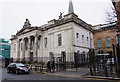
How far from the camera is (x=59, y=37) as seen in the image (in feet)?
85.3

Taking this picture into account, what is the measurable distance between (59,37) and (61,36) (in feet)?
2.79

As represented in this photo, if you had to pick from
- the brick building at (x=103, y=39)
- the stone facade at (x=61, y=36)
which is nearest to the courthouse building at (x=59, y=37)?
the stone facade at (x=61, y=36)

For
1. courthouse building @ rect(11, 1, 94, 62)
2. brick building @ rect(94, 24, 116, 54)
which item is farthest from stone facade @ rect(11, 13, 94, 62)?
brick building @ rect(94, 24, 116, 54)

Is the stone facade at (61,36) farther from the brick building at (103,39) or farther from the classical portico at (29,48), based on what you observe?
the brick building at (103,39)

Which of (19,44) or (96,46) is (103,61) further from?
(19,44)

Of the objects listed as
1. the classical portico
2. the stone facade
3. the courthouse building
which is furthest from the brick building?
the classical portico

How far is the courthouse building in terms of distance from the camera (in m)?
23.4

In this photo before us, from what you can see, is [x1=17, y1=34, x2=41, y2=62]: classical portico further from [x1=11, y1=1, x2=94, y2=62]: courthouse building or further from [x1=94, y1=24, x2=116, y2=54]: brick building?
[x1=94, y1=24, x2=116, y2=54]: brick building

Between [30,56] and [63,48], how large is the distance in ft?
41.4

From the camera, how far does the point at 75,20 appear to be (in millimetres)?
23766

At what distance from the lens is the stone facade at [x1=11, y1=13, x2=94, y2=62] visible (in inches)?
920

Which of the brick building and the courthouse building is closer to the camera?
the courthouse building

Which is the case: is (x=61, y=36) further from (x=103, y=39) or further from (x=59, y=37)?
(x=103, y=39)

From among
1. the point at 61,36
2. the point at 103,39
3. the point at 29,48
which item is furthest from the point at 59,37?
the point at 103,39
